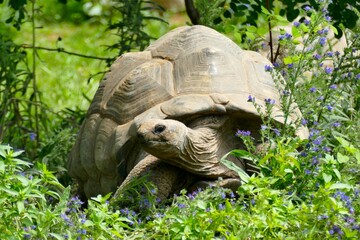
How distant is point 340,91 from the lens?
5.02m

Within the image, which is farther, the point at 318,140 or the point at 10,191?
the point at 318,140

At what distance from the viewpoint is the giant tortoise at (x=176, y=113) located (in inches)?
181

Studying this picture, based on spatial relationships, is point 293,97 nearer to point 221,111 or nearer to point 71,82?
point 221,111

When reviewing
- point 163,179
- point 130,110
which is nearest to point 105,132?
point 130,110

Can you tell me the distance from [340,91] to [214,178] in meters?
0.81

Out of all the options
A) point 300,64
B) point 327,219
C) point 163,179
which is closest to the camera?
point 327,219

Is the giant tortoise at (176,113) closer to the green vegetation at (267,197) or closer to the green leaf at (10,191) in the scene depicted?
the green vegetation at (267,197)

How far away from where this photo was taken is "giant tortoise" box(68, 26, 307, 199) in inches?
181

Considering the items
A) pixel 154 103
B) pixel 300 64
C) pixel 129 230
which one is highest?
pixel 300 64

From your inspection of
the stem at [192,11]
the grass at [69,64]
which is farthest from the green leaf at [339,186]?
the grass at [69,64]

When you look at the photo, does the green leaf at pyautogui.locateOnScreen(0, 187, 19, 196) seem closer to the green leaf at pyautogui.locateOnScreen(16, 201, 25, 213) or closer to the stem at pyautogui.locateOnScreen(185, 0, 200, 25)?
the green leaf at pyautogui.locateOnScreen(16, 201, 25, 213)

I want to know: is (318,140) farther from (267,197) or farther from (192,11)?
(192,11)

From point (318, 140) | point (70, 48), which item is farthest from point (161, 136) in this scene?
point (70, 48)

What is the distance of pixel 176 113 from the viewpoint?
15.2ft
